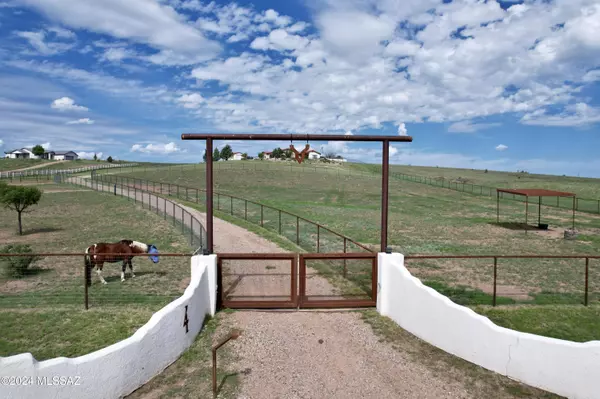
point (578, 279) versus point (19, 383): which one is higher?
point (19, 383)

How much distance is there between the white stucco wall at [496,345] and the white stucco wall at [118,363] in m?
4.47

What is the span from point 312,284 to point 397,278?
3.22m

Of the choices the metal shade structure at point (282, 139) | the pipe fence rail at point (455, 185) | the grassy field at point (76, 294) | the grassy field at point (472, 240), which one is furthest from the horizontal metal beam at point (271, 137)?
the pipe fence rail at point (455, 185)

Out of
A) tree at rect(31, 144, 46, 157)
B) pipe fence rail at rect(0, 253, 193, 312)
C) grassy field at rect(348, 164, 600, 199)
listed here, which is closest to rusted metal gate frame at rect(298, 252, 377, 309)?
pipe fence rail at rect(0, 253, 193, 312)

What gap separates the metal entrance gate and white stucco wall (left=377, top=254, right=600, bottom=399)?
1396 millimetres

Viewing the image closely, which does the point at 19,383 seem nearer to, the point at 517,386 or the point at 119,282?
the point at 517,386

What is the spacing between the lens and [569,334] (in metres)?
8.38

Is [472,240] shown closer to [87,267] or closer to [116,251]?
[116,251]

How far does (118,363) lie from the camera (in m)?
5.50

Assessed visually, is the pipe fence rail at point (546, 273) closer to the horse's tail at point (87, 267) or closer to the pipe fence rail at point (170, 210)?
the pipe fence rail at point (170, 210)

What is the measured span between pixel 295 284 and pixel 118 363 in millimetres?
4387

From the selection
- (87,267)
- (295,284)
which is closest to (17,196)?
(87,267)

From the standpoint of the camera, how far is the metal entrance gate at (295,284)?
9141 millimetres

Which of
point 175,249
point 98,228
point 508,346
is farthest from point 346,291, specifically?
point 98,228
